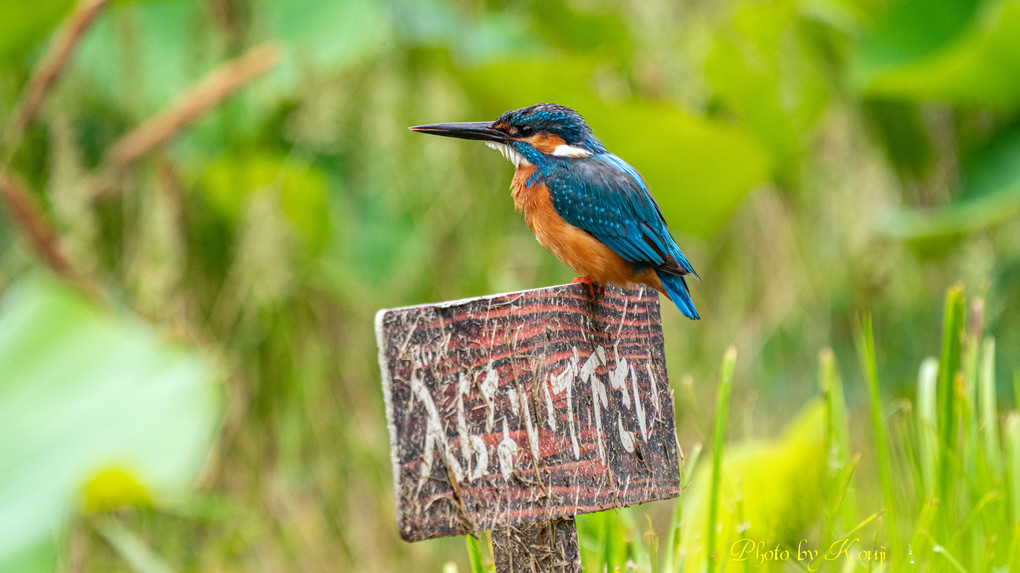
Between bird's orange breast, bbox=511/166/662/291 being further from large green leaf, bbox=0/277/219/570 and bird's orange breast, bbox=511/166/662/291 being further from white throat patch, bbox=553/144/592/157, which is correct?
large green leaf, bbox=0/277/219/570

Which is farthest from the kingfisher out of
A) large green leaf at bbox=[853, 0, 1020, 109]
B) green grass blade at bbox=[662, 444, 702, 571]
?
large green leaf at bbox=[853, 0, 1020, 109]

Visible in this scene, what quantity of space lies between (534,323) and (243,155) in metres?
1.89

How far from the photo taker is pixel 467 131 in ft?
3.85

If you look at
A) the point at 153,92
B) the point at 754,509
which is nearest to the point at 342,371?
the point at 153,92

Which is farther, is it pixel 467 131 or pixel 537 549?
pixel 467 131

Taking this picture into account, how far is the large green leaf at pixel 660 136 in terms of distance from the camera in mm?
2453

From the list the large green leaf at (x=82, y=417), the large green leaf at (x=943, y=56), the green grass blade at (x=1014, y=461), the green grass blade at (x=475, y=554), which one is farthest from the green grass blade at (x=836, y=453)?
the large green leaf at (x=943, y=56)

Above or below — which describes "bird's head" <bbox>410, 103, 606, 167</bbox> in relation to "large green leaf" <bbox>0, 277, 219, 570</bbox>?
above

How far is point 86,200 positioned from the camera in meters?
2.52

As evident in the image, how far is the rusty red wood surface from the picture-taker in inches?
38.0

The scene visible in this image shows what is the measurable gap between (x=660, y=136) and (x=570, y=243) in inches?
55.0

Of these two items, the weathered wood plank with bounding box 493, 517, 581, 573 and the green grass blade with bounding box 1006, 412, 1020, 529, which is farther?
the green grass blade with bounding box 1006, 412, 1020, 529

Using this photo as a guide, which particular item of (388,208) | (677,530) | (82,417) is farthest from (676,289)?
(388,208)

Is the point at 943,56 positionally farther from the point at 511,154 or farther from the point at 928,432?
the point at 511,154
